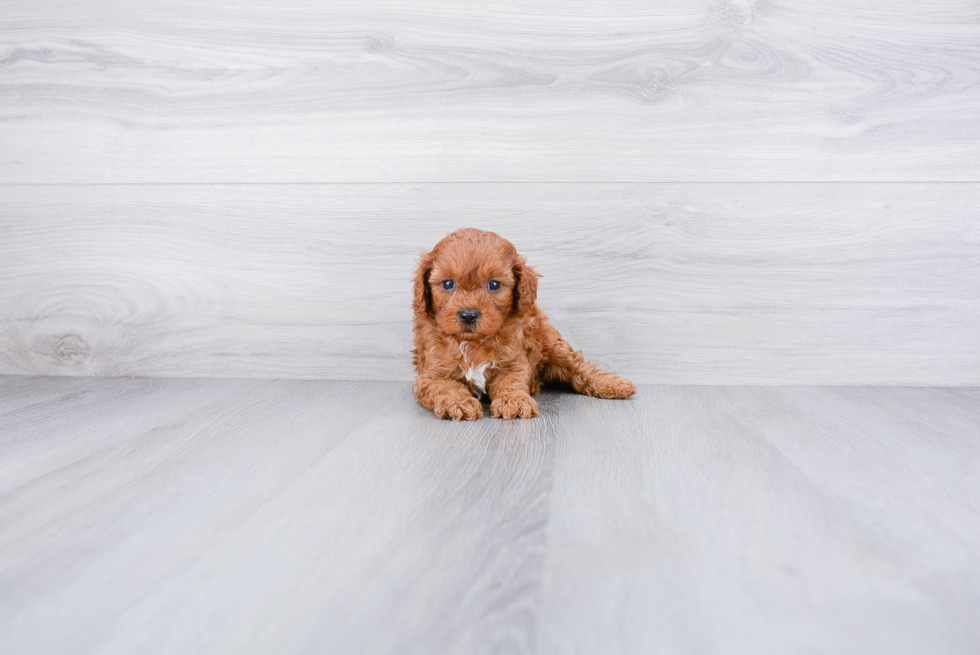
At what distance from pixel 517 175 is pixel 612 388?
0.62 metres

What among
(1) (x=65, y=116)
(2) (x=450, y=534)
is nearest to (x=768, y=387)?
(2) (x=450, y=534)

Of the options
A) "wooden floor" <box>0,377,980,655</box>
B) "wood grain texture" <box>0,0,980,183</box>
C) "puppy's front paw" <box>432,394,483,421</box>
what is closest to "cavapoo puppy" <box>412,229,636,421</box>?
"puppy's front paw" <box>432,394,483,421</box>

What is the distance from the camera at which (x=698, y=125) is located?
161 cm

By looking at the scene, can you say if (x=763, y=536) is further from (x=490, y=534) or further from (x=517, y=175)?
(x=517, y=175)

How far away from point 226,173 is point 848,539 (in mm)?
1651

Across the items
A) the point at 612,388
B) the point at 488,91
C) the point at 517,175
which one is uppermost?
the point at 488,91

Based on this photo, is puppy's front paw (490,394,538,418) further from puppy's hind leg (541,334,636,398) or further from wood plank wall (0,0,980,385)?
wood plank wall (0,0,980,385)

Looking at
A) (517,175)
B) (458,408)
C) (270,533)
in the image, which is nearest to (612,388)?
(458,408)

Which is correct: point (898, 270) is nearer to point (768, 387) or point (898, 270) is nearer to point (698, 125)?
point (768, 387)

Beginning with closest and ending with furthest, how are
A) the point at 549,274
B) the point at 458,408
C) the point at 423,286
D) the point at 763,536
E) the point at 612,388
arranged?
the point at 763,536
the point at 458,408
the point at 423,286
the point at 612,388
the point at 549,274

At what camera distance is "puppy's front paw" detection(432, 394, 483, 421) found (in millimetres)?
1229

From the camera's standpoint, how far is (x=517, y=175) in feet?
5.37

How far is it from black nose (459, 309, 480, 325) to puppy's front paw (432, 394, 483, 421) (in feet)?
0.52

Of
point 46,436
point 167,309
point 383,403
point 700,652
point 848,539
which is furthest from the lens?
point 167,309
